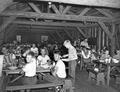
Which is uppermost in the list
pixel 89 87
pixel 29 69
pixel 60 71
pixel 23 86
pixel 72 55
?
pixel 72 55

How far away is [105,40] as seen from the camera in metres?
10.6

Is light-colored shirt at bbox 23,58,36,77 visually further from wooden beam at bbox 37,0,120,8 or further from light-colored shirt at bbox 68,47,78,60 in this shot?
wooden beam at bbox 37,0,120,8

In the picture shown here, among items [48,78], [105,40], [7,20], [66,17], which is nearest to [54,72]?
[48,78]

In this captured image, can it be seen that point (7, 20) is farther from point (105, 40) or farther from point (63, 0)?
point (105, 40)

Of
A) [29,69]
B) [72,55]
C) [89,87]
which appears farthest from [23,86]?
[89,87]

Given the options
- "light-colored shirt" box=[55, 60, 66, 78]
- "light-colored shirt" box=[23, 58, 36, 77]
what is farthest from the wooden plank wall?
"light-colored shirt" box=[23, 58, 36, 77]

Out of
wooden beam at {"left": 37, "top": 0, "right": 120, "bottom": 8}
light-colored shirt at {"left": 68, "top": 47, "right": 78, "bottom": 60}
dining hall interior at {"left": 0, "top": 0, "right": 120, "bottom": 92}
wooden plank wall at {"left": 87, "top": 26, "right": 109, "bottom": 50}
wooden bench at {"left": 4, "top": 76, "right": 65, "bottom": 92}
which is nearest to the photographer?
wooden beam at {"left": 37, "top": 0, "right": 120, "bottom": 8}

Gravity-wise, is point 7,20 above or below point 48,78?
above

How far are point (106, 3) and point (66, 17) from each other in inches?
177

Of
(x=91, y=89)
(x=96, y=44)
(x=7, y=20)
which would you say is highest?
(x=7, y=20)

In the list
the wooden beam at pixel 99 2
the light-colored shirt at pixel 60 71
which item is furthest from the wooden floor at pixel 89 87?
the wooden beam at pixel 99 2

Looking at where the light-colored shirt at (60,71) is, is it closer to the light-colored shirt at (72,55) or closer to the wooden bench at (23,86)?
the wooden bench at (23,86)

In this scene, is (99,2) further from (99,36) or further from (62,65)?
(99,36)

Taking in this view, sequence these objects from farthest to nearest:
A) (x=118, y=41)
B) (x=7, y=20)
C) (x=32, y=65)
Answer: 1. (x=118, y=41)
2. (x=7, y=20)
3. (x=32, y=65)
